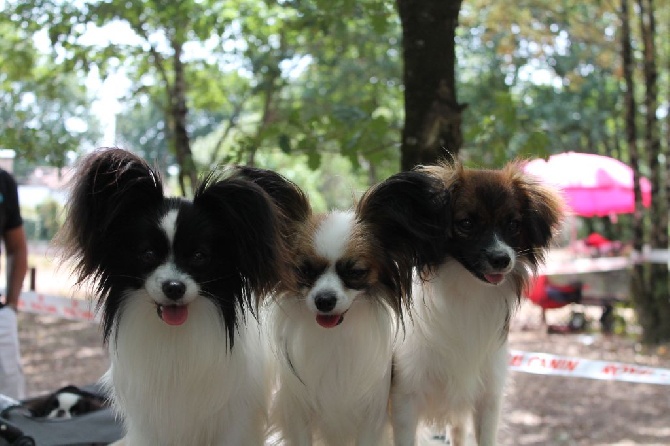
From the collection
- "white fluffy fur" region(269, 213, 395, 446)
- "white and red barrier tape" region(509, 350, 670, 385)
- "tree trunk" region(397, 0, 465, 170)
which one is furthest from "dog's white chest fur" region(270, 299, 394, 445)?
"white and red barrier tape" region(509, 350, 670, 385)

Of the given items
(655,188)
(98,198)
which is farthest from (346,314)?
(655,188)

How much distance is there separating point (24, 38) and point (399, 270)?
21.1 ft

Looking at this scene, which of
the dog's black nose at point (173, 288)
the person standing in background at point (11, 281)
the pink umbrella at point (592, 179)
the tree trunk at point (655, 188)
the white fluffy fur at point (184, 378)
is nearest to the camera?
the dog's black nose at point (173, 288)

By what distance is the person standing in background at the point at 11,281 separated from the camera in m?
4.60

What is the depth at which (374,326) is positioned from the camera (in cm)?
263

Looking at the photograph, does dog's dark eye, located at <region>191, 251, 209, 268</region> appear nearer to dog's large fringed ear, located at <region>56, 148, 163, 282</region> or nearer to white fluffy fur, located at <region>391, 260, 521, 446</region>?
dog's large fringed ear, located at <region>56, 148, 163, 282</region>

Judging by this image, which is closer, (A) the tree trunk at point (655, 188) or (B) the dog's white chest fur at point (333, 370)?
(B) the dog's white chest fur at point (333, 370)

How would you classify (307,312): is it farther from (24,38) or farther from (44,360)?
(44,360)

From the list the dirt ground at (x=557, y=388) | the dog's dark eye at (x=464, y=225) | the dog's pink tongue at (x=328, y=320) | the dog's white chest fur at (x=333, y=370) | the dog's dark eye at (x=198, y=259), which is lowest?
the dirt ground at (x=557, y=388)

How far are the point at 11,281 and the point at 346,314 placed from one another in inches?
134

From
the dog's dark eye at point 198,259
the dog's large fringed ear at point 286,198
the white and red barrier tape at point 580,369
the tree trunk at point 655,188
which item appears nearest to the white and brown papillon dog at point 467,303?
the dog's large fringed ear at point 286,198

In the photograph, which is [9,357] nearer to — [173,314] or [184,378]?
[184,378]

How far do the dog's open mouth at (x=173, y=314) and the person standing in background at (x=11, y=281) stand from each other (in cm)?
268

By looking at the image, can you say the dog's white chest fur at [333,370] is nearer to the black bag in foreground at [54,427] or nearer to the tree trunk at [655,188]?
the black bag in foreground at [54,427]
